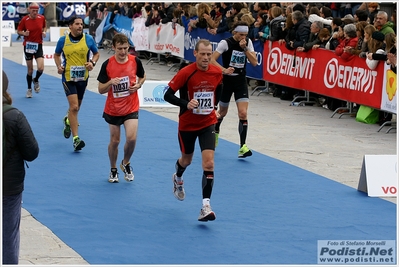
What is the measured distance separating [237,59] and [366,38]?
4211 mm

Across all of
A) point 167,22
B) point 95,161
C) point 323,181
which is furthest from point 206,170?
point 167,22

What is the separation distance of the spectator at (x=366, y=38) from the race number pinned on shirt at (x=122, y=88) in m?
6.45

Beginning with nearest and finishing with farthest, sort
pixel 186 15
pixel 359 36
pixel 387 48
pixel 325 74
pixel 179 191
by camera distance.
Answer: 1. pixel 179 191
2. pixel 387 48
3. pixel 359 36
4. pixel 325 74
5. pixel 186 15

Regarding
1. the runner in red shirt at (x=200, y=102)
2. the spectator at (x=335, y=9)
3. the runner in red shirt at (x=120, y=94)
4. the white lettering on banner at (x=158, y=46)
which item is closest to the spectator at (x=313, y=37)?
the spectator at (x=335, y=9)

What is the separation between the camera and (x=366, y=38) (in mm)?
16203

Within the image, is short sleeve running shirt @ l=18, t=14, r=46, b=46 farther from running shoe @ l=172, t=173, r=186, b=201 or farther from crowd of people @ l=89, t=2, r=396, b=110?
running shoe @ l=172, t=173, r=186, b=201

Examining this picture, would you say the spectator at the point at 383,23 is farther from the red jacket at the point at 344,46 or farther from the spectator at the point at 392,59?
the spectator at the point at 392,59

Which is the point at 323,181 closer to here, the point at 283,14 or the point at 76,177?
the point at 76,177

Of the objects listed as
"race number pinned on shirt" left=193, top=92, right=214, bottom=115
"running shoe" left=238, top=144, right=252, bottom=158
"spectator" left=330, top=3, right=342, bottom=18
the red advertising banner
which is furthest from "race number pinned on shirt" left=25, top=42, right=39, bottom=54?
"race number pinned on shirt" left=193, top=92, right=214, bottom=115

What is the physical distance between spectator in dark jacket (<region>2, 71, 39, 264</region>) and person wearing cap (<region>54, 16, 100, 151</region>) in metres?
6.74

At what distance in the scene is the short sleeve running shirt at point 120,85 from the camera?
11.2 metres

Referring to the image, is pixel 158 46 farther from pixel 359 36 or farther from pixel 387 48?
pixel 387 48

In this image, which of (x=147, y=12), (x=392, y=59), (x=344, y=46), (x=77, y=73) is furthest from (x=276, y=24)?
(x=147, y=12)

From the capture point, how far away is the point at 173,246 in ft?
27.7
